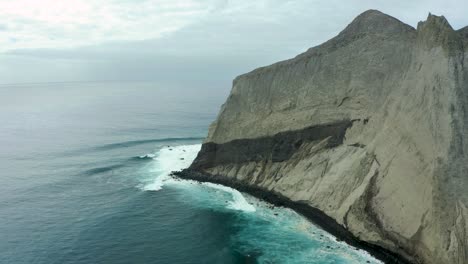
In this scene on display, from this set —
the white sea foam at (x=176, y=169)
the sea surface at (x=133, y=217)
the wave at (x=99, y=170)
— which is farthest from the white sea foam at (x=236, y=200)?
the wave at (x=99, y=170)

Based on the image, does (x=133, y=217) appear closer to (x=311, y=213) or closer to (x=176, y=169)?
(x=176, y=169)

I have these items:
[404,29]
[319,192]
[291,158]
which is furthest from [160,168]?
[404,29]

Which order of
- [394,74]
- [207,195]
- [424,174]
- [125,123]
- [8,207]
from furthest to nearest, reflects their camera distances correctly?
[125,123], [207,195], [8,207], [394,74], [424,174]

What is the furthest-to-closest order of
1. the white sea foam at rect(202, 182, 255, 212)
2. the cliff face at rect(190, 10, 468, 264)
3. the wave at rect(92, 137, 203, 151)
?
1. the wave at rect(92, 137, 203, 151)
2. the white sea foam at rect(202, 182, 255, 212)
3. the cliff face at rect(190, 10, 468, 264)

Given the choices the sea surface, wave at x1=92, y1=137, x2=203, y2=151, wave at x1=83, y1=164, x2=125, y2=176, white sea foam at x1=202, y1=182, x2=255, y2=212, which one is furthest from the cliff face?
wave at x1=92, y1=137, x2=203, y2=151

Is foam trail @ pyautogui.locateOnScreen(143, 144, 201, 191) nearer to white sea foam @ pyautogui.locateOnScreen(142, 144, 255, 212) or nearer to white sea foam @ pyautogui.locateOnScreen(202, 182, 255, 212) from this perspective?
white sea foam @ pyautogui.locateOnScreen(142, 144, 255, 212)

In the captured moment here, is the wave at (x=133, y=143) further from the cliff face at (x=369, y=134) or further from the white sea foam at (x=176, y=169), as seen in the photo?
the cliff face at (x=369, y=134)

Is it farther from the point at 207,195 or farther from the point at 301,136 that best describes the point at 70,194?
the point at 301,136
